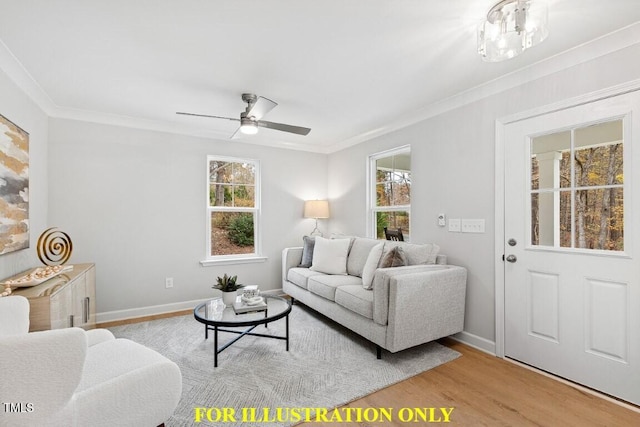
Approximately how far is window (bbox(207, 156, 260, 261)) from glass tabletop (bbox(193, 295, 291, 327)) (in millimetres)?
1458

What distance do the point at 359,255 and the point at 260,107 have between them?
1960mm

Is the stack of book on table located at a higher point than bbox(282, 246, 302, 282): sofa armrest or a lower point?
lower

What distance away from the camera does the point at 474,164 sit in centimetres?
276

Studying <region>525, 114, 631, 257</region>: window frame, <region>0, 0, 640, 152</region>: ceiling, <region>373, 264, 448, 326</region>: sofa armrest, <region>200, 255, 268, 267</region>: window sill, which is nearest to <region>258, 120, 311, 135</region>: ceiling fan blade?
<region>0, 0, 640, 152</region>: ceiling

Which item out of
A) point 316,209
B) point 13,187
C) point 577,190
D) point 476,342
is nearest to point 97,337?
point 13,187

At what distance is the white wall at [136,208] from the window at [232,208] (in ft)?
0.44

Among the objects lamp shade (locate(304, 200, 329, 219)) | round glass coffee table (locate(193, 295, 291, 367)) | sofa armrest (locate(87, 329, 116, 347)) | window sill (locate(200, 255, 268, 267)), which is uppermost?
lamp shade (locate(304, 200, 329, 219))

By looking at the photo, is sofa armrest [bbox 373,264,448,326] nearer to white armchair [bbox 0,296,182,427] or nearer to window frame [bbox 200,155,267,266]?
white armchair [bbox 0,296,182,427]

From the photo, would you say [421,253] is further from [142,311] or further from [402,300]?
[142,311]

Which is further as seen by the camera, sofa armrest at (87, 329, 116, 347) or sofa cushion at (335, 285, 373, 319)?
sofa cushion at (335, 285, 373, 319)

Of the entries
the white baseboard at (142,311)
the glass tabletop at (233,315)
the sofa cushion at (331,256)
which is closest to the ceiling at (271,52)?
the sofa cushion at (331,256)

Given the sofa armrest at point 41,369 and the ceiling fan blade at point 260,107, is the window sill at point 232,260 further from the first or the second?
the sofa armrest at point 41,369

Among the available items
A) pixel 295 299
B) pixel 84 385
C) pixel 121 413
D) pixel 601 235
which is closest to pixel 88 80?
pixel 84 385

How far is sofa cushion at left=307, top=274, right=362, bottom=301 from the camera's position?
119 inches
